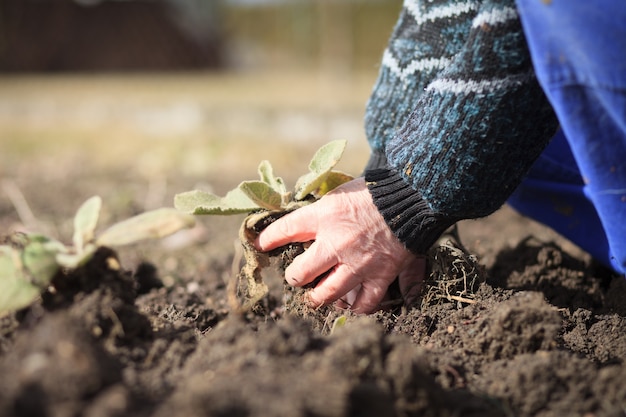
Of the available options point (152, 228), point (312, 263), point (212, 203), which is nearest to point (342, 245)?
point (312, 263)

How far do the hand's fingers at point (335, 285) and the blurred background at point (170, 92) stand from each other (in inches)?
71.6

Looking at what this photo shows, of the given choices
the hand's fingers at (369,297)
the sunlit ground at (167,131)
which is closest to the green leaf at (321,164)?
the hand's fingers at (369,297)

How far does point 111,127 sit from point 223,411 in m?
7.04

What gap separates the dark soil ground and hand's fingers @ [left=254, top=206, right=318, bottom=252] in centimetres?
17

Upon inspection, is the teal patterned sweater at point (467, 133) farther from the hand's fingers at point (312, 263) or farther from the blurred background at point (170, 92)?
the blurred background at point (170, 92)

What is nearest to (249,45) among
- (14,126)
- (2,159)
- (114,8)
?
(114,8)

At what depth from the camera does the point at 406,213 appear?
141cm

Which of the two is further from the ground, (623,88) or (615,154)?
(623,88)

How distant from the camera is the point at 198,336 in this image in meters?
1.34

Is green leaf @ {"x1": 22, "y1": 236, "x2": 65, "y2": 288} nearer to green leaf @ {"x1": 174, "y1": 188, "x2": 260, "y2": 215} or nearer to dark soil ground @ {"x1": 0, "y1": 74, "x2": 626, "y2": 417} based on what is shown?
dark soil ground @ {"x1": 0, "y1": 74, "x2": 626, "y2": 417}

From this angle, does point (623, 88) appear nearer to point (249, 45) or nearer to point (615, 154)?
point (615, 154)

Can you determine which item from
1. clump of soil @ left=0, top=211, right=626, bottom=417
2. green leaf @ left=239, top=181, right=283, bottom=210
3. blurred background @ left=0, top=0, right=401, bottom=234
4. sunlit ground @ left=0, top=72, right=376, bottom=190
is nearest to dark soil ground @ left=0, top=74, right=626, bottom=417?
clump of soil @ left=0, top=211, right=626, bottom=417

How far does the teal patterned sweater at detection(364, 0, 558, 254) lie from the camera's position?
4.26 feet

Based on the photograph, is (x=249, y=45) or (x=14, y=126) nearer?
(x=14, y=126)
